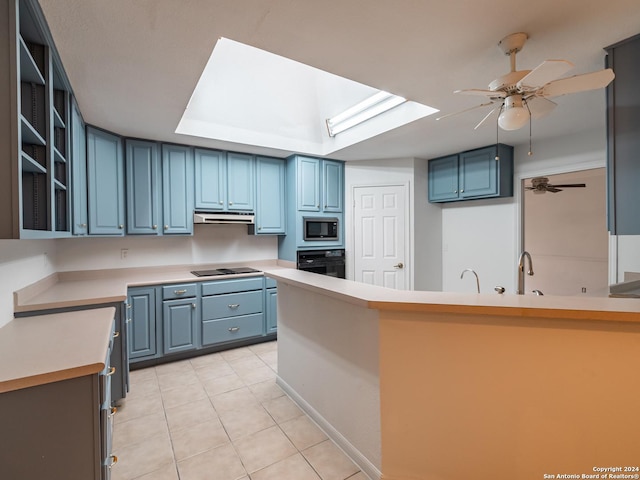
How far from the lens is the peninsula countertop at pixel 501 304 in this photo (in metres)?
1.17

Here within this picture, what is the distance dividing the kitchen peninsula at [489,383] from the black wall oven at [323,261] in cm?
217

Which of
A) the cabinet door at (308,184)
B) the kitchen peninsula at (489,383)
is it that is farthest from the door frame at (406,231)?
the kitchen peninsula at (489,383)

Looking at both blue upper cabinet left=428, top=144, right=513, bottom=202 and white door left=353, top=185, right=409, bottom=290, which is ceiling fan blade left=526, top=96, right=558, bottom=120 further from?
white door left=353, top=185, right=409, bottom=290

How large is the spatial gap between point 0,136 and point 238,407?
2125mm

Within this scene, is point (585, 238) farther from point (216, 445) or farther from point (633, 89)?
point (216, 445)

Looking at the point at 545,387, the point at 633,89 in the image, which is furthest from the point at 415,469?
the point at 633,89

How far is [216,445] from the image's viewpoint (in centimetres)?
190

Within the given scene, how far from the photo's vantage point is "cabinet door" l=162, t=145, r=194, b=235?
324 cm

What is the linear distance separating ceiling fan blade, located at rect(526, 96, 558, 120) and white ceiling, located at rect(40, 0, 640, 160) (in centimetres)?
27

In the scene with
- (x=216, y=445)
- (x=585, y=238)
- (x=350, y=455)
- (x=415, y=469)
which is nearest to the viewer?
(x=415, y=469)

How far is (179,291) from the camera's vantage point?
315cm

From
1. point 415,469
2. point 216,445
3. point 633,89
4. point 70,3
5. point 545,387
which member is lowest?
point 216,445

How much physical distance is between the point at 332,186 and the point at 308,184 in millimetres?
388

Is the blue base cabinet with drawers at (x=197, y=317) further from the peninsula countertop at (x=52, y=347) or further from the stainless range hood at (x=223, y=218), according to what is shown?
the peninsula countertop at (x=52, y=347)
